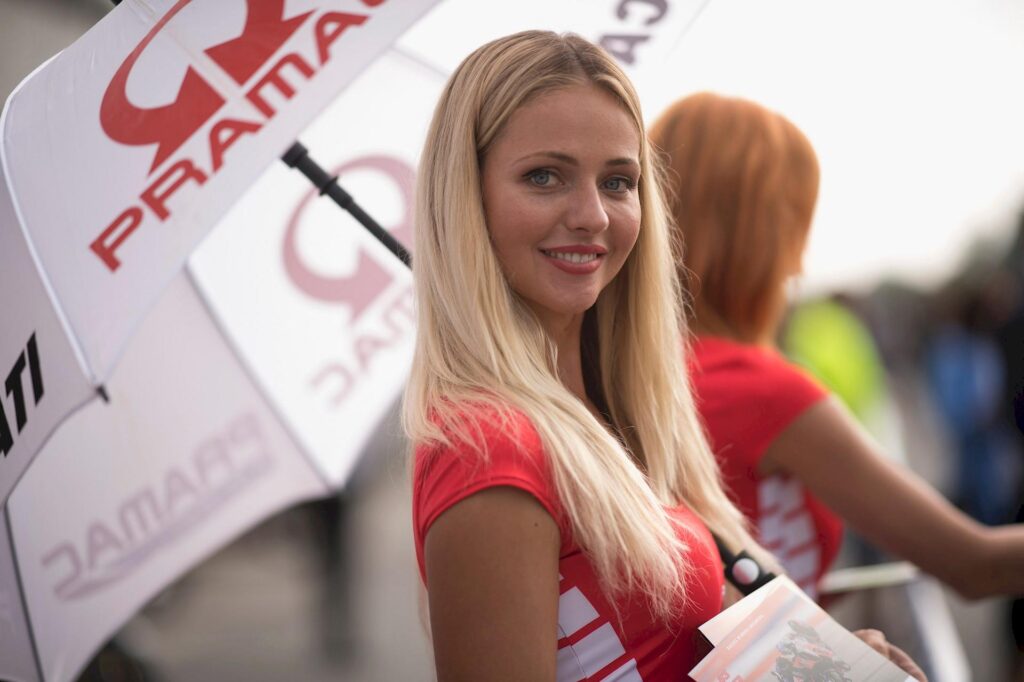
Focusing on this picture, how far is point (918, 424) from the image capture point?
1081cm

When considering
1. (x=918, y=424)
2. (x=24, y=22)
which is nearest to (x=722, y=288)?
(x=24, y=22)

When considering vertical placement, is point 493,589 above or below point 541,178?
below

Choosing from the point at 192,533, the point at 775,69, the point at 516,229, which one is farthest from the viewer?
the point at 775,69

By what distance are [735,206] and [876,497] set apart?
0.75 metres

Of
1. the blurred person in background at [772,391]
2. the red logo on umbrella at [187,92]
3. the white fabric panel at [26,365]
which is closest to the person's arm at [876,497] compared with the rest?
the blurred person in background at [772,391]

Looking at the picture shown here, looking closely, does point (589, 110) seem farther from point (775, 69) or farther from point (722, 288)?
point (775, 69)

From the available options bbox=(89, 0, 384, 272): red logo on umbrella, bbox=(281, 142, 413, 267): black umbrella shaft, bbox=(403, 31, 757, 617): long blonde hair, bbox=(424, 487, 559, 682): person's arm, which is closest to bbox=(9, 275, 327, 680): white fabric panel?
bbox=(281, 142, 413, 267): black umbrella shaft

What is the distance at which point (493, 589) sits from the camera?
1.54 meters

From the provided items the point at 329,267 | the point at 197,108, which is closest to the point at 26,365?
the point at 197,108

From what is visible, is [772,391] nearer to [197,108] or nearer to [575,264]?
[575,264]

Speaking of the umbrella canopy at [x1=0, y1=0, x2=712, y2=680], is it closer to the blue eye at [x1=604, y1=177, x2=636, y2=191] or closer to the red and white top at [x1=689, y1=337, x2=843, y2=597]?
the blue eye at [x1=604, y1=177, x2=636, y2=191]

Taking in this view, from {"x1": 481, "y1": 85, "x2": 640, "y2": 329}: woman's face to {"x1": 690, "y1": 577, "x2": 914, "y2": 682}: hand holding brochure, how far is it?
59 centimetres

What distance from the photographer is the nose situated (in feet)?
6.01

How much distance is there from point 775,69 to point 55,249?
1782 mm
